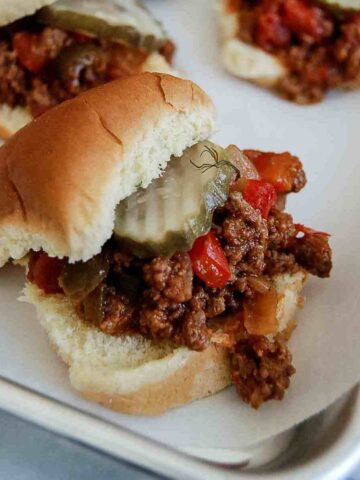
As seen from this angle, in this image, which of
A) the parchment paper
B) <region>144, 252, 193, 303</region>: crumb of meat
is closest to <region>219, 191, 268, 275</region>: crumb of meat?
<region>144, 252, 193, 303</region>: crumb of meat

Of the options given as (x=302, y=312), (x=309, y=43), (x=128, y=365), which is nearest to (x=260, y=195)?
(x=302, y=312)

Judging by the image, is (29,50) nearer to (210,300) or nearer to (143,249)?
(143,249)

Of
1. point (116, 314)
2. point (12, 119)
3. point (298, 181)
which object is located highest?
point (298, 181)

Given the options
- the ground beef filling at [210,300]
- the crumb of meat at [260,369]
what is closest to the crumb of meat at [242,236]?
the ground beef filling at [210,300]

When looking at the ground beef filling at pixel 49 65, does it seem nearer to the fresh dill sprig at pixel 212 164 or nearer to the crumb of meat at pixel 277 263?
the fresh dill sprig at pixel 212 164

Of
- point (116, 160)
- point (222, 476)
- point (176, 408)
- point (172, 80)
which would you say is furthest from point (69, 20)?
point (222, 476)

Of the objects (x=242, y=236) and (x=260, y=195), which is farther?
(x=260, y=195)

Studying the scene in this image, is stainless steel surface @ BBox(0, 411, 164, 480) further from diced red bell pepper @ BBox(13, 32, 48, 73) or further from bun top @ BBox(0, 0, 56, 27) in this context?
bun top @ BBox(0, 0, 56, 27)
